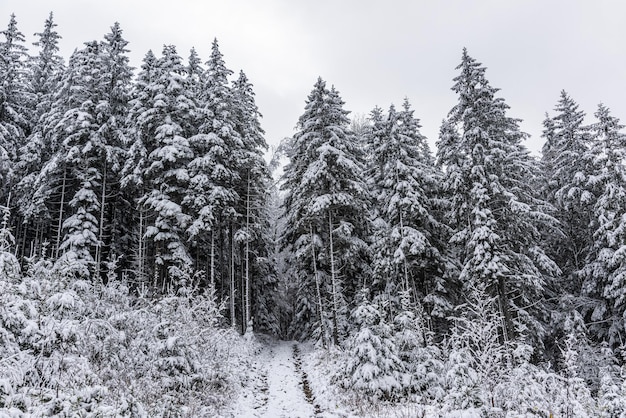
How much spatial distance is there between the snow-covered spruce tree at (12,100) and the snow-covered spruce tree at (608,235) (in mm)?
33711

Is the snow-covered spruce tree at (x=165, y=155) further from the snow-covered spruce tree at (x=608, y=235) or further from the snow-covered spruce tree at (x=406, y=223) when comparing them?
the snow-covered spruce tree at (x=608, y=235)

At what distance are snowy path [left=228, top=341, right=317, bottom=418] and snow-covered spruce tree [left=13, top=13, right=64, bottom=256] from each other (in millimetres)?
13831

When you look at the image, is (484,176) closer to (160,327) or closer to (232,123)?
(232,123)

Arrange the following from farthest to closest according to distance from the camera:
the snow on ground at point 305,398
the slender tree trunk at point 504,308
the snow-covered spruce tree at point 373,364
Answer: the slender tree trunk at point 504,308, the snow-covered spruce tree at point 373,364, the snow on ground at point 305,398

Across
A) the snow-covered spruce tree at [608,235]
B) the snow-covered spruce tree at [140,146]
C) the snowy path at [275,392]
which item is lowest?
the snowy path at [275,392]

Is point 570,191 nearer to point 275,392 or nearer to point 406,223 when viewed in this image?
point 406,223

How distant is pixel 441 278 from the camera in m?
25.0

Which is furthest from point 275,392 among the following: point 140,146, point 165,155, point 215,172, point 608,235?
point 608,235

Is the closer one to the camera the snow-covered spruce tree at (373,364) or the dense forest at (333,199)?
the snow-covered spruce tree at (373,364)

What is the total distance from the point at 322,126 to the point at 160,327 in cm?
1792

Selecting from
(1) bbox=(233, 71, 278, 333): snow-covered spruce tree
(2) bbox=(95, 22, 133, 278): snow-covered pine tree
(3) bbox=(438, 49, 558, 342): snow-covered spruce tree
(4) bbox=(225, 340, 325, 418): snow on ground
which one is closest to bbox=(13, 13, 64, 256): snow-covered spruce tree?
(2) bbox=(95, 22, 133, 278): snow-covered pine tree

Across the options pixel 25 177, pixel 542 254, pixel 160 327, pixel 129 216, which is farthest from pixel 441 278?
pixel 25 177

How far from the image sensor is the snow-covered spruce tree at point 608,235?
2072cm

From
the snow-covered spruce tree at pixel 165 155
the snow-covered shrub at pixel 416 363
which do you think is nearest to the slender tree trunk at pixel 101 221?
the snow-covered spruce tree at pixel 165 155
